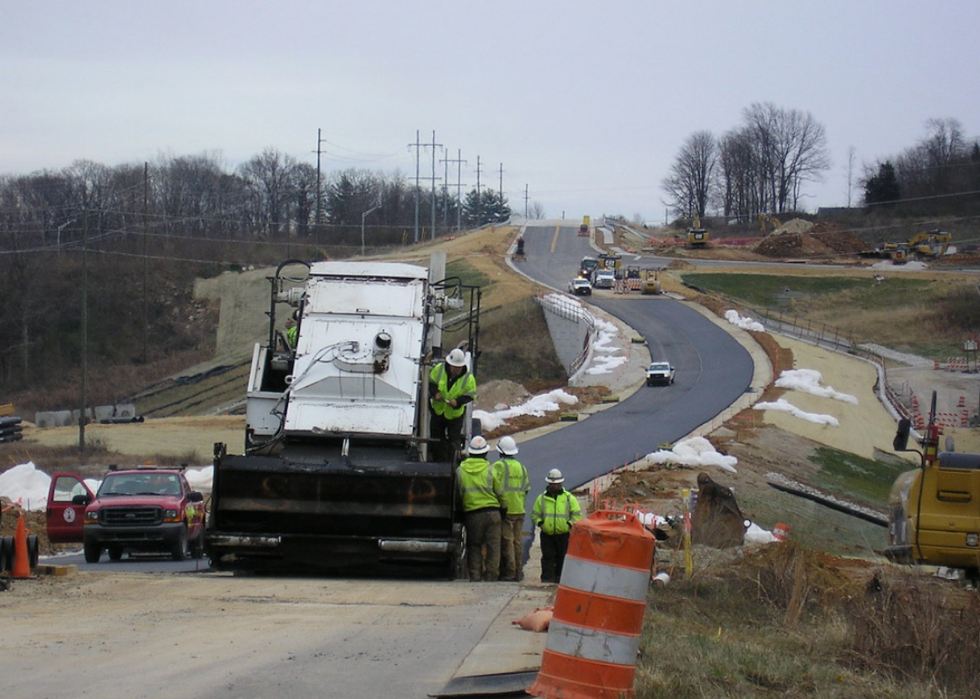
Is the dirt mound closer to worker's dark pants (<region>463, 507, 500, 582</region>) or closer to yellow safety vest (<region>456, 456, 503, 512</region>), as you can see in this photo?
worker's dark pants (<region>463, 507, 500, 582</region>)

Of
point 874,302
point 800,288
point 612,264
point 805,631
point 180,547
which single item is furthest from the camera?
point 612,264

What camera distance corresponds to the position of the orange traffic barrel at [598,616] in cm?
666

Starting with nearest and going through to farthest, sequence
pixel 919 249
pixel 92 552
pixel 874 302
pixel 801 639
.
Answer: pixel 801 639 < pixel 92 552 < pixel 874 302 < pixel 919 249

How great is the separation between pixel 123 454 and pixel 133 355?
50.7m

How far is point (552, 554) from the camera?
47.6 ft

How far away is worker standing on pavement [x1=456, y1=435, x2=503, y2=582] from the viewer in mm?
13688

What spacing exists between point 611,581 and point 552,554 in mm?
7737

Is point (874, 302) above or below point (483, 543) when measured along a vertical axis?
above

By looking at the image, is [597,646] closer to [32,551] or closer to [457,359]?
[457,359]

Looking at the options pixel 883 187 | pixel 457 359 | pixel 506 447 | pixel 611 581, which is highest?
pixel 883 187

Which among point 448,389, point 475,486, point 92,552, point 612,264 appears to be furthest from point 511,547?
point 612,264

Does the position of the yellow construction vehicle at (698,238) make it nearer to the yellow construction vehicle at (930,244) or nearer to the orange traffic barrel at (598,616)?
the yellow construction vehicle at (930,244)

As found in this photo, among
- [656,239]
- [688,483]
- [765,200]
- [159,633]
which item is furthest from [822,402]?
[765,200]

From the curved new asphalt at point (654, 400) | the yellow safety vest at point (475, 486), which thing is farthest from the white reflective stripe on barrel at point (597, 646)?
the curved new asphalt at point (654, 400)
